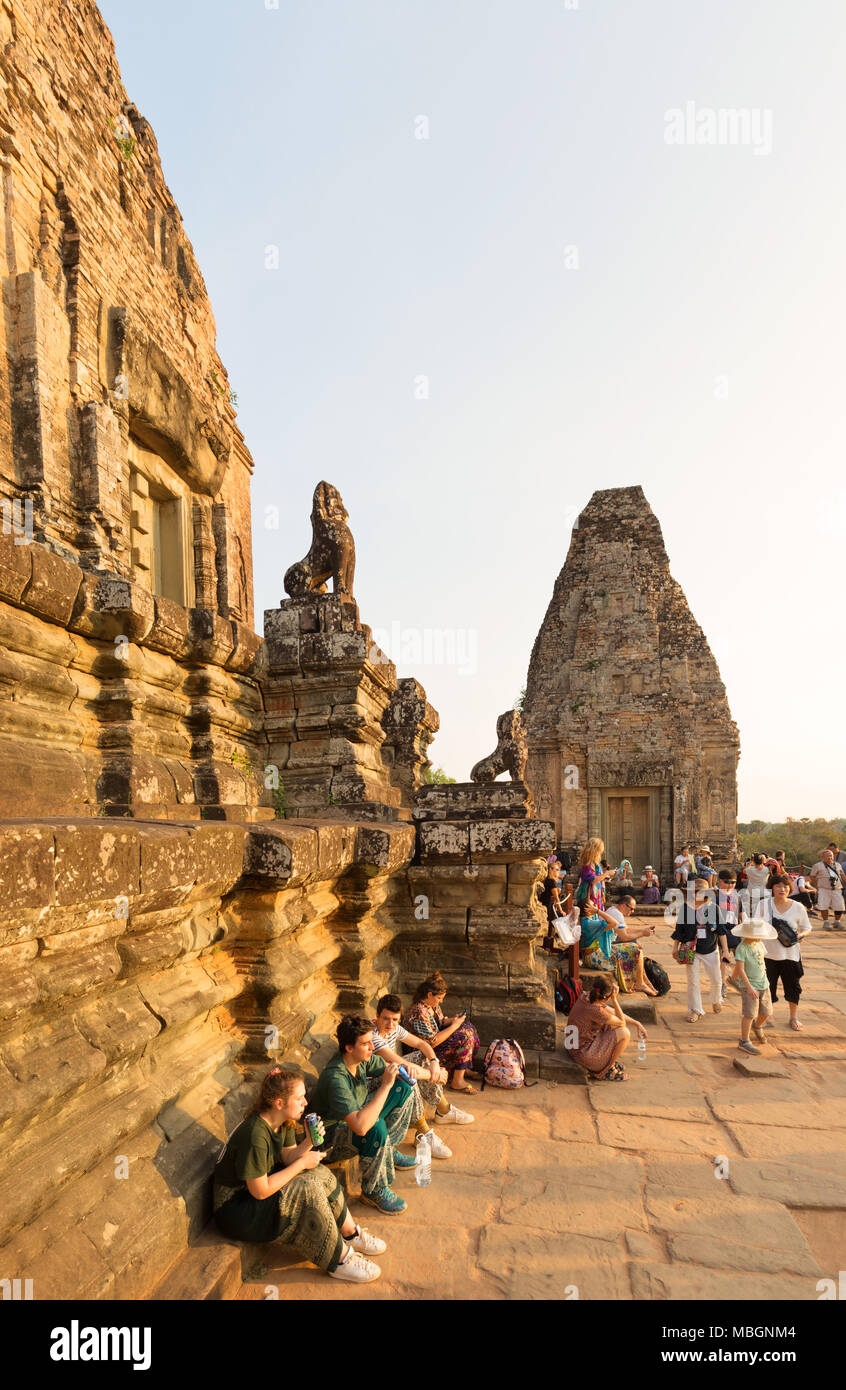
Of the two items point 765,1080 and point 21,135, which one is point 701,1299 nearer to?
point 765,1080

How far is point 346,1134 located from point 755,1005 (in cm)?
374

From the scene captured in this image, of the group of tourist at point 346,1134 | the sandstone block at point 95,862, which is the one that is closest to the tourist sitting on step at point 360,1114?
the group of tourist at point 346,1134

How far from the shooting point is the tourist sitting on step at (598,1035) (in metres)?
4.45

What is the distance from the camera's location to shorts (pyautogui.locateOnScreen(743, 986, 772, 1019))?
542 cm

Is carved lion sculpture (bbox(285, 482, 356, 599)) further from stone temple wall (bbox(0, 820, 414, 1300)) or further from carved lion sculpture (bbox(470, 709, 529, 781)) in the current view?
stone temple wall (bbox(0, 820, 414, 1300))

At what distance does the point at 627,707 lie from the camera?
21812mm

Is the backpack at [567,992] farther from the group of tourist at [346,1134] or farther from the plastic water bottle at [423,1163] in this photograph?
the plastic water bottle at [423,1163]

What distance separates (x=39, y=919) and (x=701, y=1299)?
8.15 feet

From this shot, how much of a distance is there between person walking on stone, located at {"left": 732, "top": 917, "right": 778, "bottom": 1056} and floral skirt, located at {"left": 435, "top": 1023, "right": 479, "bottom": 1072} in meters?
2.26

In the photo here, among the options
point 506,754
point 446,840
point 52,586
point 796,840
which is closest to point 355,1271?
point 446,840

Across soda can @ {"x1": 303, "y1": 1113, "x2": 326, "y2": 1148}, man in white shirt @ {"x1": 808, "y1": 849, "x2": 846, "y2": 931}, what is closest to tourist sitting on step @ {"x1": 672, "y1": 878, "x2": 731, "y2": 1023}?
soda can @ {"x1": 303, "y1": 1113, "x2": 326, "y2": 1148}

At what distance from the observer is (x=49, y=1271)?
68.6 inches

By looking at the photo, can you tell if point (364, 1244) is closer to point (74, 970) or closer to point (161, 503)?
point (74, 970)
